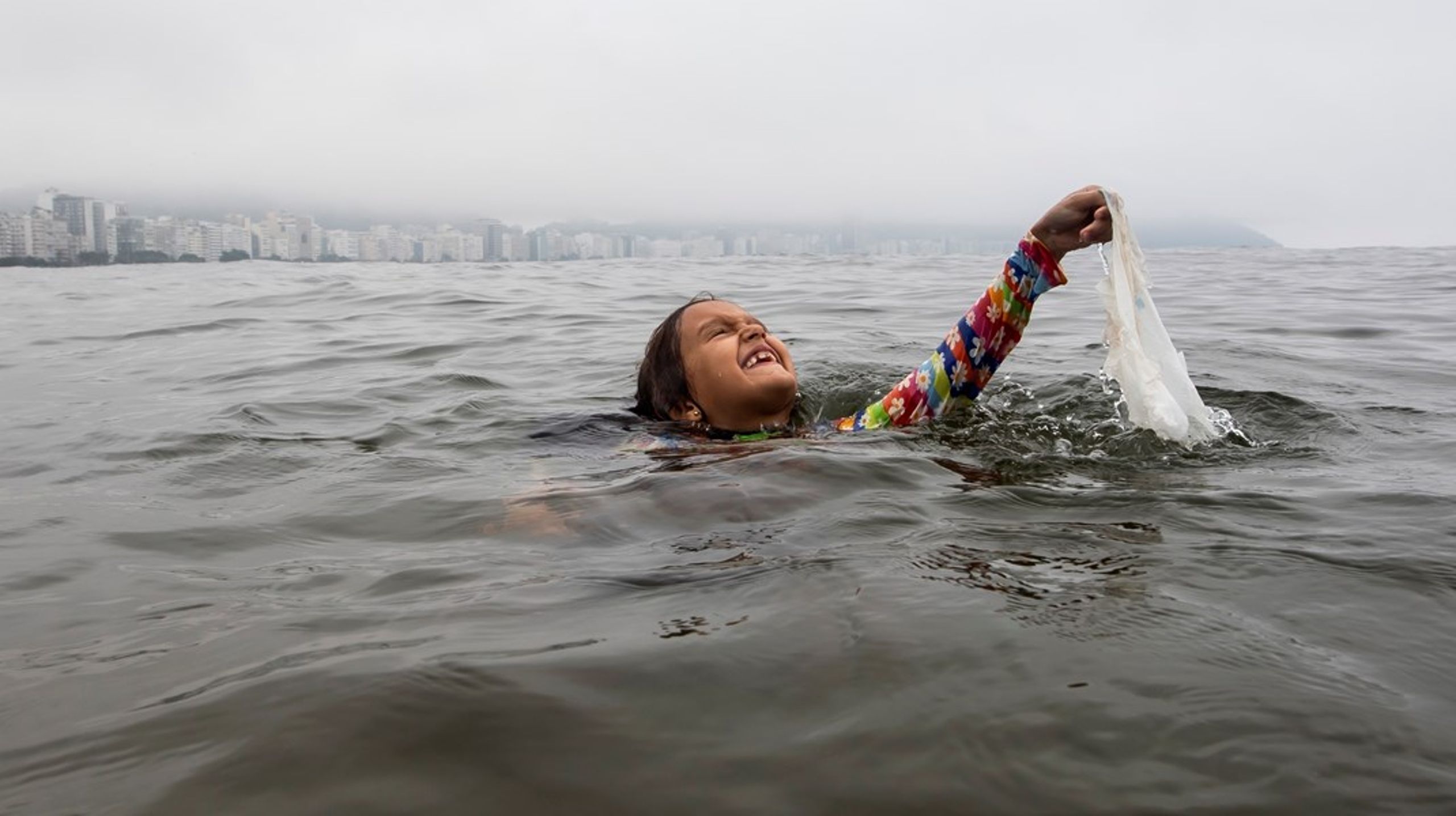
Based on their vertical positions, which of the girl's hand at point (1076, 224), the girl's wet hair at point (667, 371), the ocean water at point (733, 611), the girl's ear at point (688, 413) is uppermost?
the girl's hand at point (1076, 224)

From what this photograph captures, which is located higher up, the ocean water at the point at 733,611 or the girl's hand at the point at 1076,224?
the girl's hand at the point at 1076,224

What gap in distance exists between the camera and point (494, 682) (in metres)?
1.70

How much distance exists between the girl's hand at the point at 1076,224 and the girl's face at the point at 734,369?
3.86ft

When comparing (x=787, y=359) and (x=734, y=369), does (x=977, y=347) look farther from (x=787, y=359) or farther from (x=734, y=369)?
(x=734, y=369)

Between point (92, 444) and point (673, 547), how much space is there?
3.25 metres

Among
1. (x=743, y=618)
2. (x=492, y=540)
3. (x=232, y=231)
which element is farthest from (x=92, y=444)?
(x=232, y=231)

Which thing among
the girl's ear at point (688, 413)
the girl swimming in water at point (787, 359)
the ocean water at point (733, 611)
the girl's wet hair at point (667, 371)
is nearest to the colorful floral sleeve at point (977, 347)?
the girl swimming in water at point (787, 359)

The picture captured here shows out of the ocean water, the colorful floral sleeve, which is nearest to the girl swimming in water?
the colorful floral sleeve

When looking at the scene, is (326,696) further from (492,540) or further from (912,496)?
(912,496)

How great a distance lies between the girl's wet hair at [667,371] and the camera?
4.54m

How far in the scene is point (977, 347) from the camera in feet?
13.9

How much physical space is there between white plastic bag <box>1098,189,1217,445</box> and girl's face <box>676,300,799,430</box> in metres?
1.29

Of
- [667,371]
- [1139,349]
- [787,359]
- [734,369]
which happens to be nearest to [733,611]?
[1139,349]

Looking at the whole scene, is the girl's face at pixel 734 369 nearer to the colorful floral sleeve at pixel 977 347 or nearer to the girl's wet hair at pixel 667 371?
the girl's wet hair at pixel 667 371
